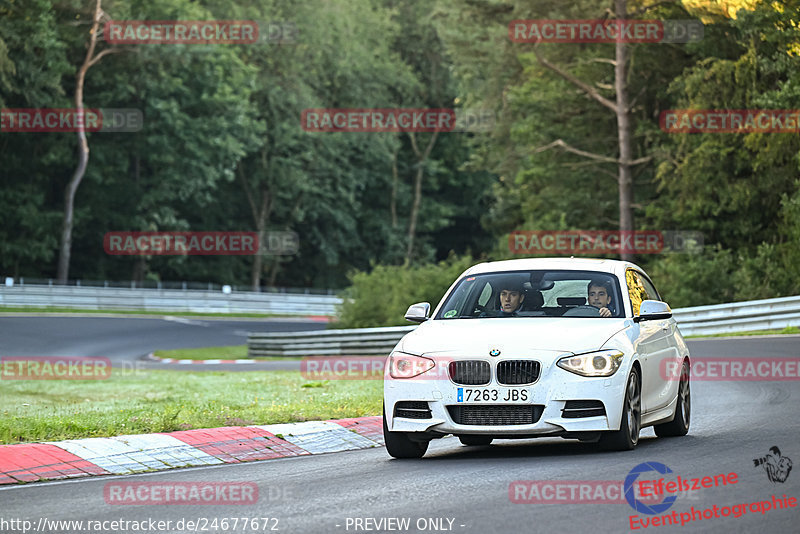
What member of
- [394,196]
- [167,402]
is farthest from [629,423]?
[394,196]

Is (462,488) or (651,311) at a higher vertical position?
(651,311)

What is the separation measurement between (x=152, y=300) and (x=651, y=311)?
49.7m

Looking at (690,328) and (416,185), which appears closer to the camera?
(690,328)

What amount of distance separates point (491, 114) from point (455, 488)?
1942 inches

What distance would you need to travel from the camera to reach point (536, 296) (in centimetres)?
1177

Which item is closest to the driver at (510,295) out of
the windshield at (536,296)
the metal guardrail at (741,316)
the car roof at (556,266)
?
the windshield at (536,296)

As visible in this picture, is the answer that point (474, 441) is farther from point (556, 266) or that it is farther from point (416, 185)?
point (416, 185)

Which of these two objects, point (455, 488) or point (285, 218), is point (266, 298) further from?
Result: point (455, 488)

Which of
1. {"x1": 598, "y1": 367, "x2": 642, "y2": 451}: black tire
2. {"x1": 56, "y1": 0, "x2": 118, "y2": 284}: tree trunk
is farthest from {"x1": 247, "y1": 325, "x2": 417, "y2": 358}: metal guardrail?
{"x1": 56, "y1": 0, "x2": 118, "y2": 284}: tree trunk

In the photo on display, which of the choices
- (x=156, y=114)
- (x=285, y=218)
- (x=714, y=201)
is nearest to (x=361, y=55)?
(x=285, y=218)

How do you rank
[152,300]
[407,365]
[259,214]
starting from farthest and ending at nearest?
1. [259,214]
2. [152,300]
3. [407,365]

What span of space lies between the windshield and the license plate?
1242mm

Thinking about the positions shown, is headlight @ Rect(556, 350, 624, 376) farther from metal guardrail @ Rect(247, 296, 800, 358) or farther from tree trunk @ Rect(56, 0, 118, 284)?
tree trunk @ Rect(56, 0, 118, 284)

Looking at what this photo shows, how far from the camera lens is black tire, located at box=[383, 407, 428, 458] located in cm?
1090
